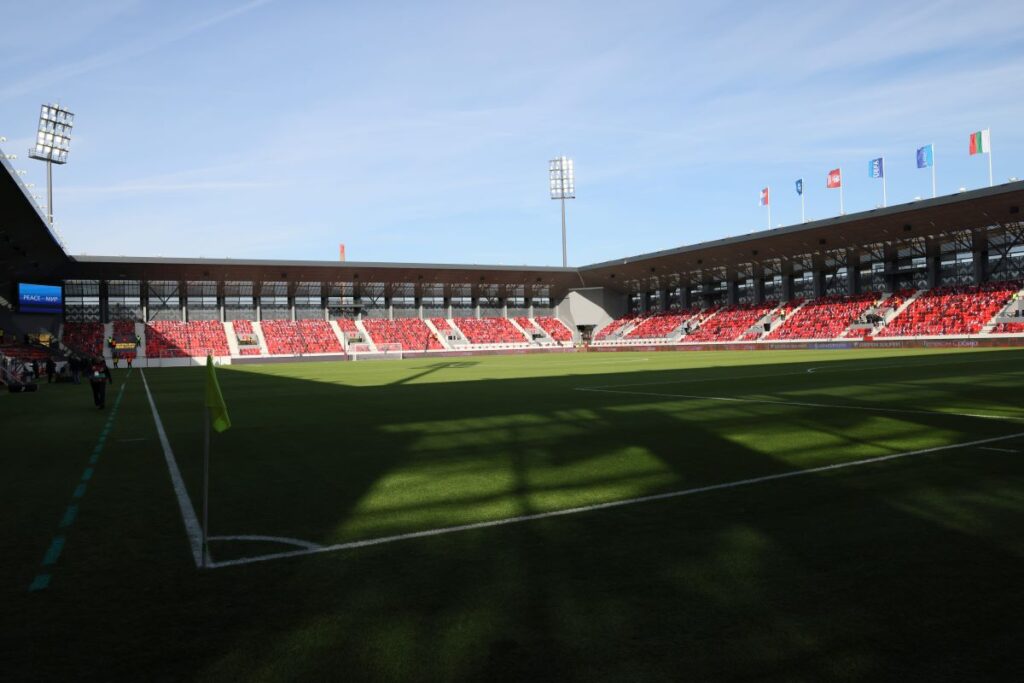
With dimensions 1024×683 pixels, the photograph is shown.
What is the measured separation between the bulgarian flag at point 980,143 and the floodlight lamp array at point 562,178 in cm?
5879

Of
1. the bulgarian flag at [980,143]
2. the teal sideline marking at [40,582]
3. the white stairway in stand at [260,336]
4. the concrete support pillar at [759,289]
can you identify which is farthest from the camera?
the concrete support pillar at [759,289]

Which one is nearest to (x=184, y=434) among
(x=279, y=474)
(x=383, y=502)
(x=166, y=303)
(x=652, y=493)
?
(x=279, y=474)

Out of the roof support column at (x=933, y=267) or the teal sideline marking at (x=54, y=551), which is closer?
the teal sideline marking at (x=54, y=551)

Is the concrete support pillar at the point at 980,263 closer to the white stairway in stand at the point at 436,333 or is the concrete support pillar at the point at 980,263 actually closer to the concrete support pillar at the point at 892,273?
the concrete support pillar at the point at 892,273

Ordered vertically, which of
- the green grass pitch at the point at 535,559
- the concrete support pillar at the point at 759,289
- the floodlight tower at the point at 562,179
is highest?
the floodlight tower at the point at 562,179

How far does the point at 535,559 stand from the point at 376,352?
8155 cm

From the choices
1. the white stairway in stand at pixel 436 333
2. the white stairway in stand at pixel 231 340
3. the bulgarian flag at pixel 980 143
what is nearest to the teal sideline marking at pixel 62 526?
the bulgarian flag at pixel 980 143

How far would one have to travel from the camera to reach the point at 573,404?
820 inches

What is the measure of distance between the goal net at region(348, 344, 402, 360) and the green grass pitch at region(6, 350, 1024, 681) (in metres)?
71.1

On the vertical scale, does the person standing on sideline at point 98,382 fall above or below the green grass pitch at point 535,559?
above

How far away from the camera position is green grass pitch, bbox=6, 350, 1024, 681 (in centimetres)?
441

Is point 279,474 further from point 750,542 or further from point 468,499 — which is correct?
point 750,542

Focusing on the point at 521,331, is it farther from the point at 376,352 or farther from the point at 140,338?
the point at 140,338

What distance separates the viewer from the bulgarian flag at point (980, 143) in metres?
51.8
